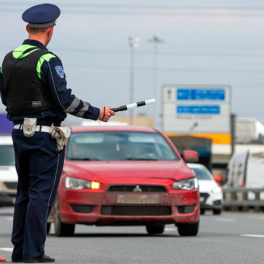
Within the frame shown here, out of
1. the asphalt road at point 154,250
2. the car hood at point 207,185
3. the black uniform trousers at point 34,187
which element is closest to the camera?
the black uniform trousers at point 34,187

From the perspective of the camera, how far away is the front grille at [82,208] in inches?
421

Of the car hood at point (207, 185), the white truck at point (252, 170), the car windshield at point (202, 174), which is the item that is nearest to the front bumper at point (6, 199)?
the car hood at point (207, 185)

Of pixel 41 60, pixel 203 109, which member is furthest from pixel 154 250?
pixel 203 109

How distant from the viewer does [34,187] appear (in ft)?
22.1

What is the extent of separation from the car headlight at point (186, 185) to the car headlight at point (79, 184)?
979 millimetres

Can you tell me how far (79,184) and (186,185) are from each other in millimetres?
1343

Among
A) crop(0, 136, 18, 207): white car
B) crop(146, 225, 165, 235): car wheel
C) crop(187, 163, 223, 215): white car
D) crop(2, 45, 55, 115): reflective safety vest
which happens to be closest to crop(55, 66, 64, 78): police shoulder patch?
crop(2, 45, 55, 115): reflective safety vest

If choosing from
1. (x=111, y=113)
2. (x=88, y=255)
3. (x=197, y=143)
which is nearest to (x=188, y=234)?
(x=88, y=255)

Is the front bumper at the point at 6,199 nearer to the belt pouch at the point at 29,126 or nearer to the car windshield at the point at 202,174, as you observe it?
the car windshield at the point at 202,174

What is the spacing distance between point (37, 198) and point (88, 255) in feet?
4.45

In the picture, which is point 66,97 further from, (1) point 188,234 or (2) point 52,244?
(1) point 188,234

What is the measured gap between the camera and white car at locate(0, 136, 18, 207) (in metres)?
22.3

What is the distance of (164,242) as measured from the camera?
9773 mm

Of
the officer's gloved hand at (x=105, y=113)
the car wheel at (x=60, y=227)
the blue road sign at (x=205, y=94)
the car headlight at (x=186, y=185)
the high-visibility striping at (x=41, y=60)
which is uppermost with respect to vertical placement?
the blue road sign at (x=205, y=94)
